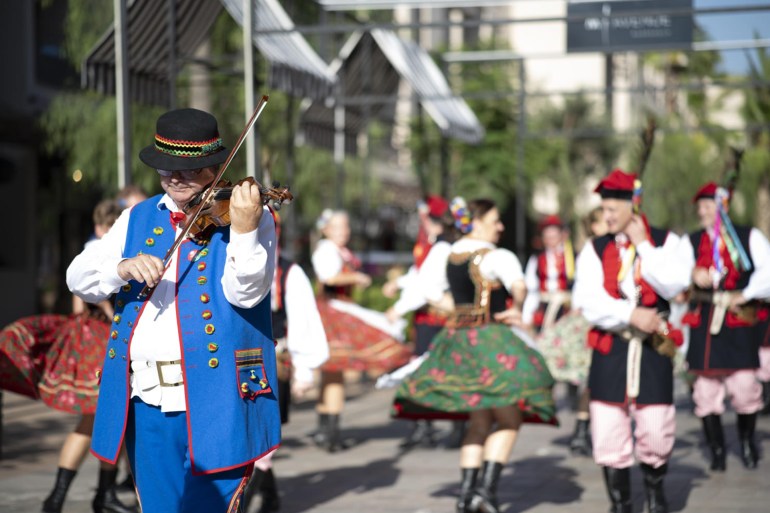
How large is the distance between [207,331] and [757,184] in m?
28.6

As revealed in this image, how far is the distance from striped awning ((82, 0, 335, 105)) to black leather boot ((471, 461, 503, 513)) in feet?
13.9

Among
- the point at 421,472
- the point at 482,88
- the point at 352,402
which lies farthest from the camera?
the point at 482,88

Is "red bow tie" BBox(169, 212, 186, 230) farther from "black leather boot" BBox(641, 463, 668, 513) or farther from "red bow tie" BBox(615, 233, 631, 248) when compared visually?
"black leather boot" BBox(641, 463, 668, 513)

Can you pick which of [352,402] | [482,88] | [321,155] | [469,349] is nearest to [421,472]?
[469,349]

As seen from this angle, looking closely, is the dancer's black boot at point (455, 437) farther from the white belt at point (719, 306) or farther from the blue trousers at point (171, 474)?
the blue trousers at point (171, 474)

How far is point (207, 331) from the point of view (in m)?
4.07

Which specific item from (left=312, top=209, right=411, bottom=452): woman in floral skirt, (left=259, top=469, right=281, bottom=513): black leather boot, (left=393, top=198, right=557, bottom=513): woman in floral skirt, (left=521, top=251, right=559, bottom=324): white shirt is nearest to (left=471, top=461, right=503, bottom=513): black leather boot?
(left=393, top=198, right=557, bottom=513): woman in floral skirt

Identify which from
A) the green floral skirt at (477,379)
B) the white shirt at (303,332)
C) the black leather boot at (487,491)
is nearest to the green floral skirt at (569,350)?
the green floral skirt at (477,379)

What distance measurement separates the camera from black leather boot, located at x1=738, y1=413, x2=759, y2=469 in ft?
28.5

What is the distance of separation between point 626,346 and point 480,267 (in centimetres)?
102

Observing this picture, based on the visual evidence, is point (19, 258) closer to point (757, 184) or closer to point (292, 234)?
point (292, 234)

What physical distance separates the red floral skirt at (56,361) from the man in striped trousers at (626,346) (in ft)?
9.00

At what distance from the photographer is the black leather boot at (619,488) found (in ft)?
21.9

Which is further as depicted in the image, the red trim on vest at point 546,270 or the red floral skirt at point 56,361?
the red trim on vest at point 546,270
